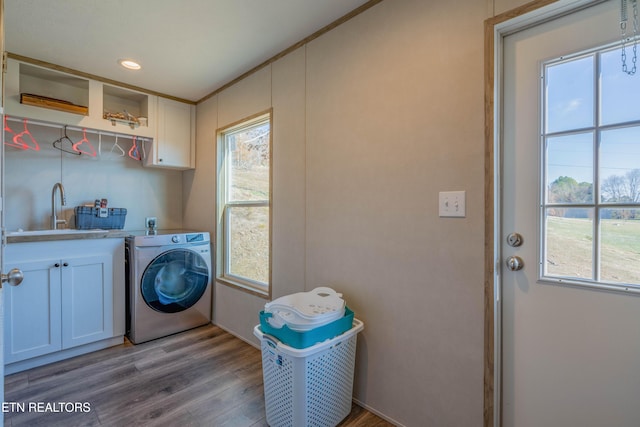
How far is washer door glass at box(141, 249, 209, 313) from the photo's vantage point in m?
2.58

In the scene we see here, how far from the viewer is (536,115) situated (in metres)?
1.25

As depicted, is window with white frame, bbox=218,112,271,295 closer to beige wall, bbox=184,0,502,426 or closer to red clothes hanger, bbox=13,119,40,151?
beige wall, bbox=184,0,502,426

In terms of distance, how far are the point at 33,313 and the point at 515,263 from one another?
10.1 feet

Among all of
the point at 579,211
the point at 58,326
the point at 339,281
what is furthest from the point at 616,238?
the point at 58,326

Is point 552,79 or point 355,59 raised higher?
point 355,59

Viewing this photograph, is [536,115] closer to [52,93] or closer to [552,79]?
[552,79]

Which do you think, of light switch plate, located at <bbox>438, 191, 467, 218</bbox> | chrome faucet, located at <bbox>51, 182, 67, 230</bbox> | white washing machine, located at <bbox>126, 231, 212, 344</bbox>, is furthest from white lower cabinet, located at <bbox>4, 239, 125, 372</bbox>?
light switch plate, located at <bbox>438, 191, 467, 218</bbox>

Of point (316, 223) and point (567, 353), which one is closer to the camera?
point (567, 353)

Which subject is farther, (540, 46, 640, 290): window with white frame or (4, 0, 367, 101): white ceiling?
(4, 0, 367, 101): white ceiling

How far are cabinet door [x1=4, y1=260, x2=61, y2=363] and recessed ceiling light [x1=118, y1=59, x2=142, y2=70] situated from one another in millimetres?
1628

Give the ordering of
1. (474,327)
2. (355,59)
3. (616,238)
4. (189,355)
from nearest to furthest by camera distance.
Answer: (616,238)
(474,327)
(355,59)
(189,355)

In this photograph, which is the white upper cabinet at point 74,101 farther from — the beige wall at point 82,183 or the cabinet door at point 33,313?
the cabinet door at point 33,313

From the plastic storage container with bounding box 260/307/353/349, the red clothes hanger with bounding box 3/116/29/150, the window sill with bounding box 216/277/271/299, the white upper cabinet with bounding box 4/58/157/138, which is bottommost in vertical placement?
the window sill with bounding box 216/277/271/299

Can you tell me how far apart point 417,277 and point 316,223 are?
77cm
